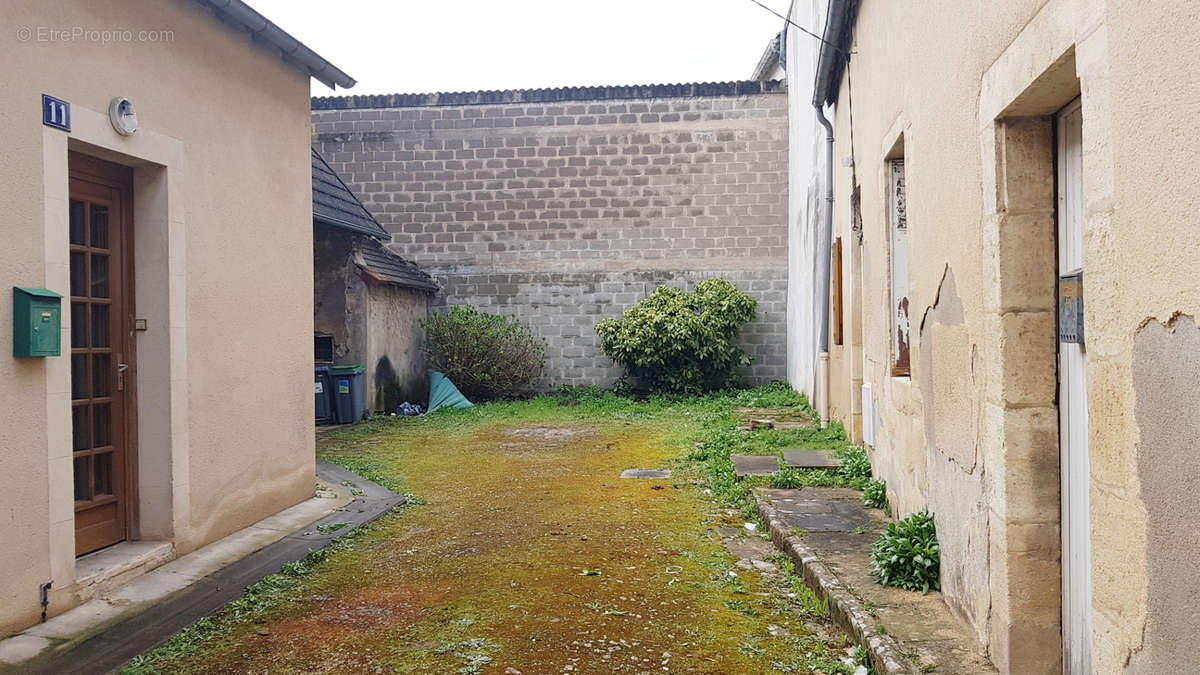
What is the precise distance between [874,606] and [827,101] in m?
7.01

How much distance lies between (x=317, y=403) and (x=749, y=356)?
7.26m

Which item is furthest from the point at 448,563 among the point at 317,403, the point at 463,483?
the point at 317,403

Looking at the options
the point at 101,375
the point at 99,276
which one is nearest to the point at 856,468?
the point at 101,375

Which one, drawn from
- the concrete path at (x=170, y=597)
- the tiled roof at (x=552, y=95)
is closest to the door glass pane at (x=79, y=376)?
the concrete path at (x=170, y=597)

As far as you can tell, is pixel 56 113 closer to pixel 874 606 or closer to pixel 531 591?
pixel 531 591

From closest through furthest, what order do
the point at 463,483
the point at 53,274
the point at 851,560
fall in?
the point at 53,274 < the point at 851,560 < the point at 463,483

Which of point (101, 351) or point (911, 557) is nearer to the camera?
point (911, 557)

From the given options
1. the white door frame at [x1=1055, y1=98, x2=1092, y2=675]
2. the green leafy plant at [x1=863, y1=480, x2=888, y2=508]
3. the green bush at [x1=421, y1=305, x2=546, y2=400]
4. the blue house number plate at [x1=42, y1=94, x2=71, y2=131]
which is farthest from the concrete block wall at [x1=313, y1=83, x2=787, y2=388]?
the white door frame at [x1=1055, y1=98, x2=1092, y2=675]

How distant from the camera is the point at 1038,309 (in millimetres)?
3172

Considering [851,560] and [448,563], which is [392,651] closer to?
[448,563]

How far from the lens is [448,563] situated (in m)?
5.55

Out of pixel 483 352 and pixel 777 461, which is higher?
pixel 483 352

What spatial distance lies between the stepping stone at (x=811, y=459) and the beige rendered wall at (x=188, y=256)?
13.9 ft

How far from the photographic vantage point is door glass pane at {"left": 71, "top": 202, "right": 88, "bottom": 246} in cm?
496
